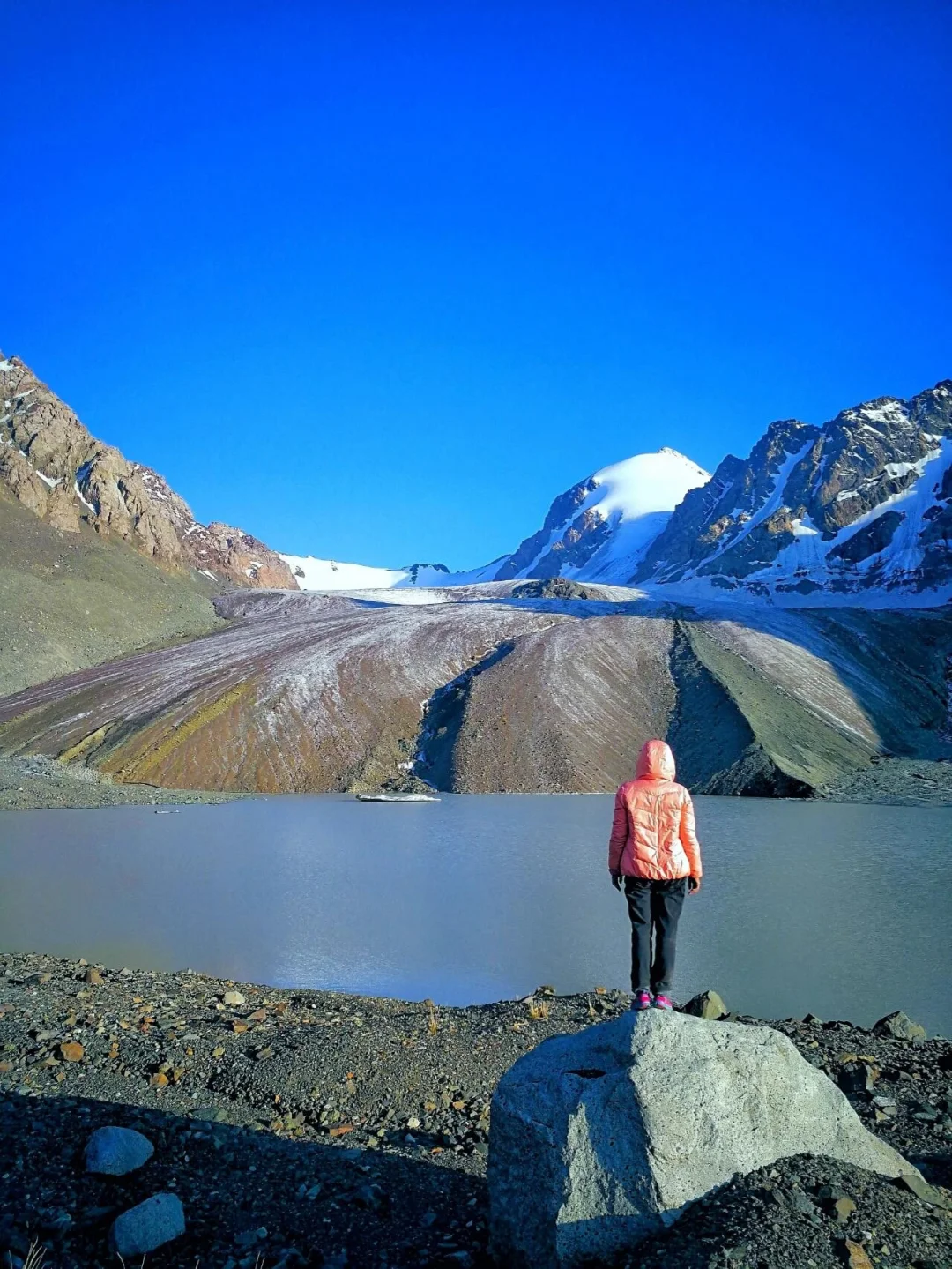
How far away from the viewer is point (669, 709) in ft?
164

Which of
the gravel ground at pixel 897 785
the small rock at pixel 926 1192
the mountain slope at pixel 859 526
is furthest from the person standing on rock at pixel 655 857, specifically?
the mountain slope at pixel 859 526

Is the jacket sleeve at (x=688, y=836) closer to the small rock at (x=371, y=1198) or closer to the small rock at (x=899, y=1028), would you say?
the small rock at (x=899, y=1028)

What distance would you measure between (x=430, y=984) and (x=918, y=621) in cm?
6737

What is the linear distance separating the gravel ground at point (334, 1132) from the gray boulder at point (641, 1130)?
17cm

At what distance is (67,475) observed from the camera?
95625 millimetres

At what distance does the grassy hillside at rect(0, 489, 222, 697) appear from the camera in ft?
215

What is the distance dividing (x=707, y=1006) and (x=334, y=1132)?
3791 mm

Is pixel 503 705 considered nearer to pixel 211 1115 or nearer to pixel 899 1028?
pixel 899 1028

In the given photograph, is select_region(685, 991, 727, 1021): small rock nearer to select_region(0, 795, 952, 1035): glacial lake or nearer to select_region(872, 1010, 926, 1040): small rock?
select_region(872, 1010, 926, 1040): small rock

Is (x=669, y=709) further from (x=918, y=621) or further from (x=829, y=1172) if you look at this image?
(x=829, y=1172)

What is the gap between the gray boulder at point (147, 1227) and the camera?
4570mm

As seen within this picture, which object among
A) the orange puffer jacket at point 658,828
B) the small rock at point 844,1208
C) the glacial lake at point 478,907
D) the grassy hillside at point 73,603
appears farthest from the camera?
the grassy hillside at point 73,603

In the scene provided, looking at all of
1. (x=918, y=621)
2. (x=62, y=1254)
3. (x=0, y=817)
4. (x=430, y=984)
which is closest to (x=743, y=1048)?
(x=62, y=1254)

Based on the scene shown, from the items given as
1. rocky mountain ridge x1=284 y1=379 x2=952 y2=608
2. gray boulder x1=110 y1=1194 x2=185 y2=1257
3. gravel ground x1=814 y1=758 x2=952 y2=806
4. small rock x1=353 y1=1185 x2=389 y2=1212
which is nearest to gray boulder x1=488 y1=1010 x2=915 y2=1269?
small rock x1=353 y1=1185 x2=389 y2=1212
